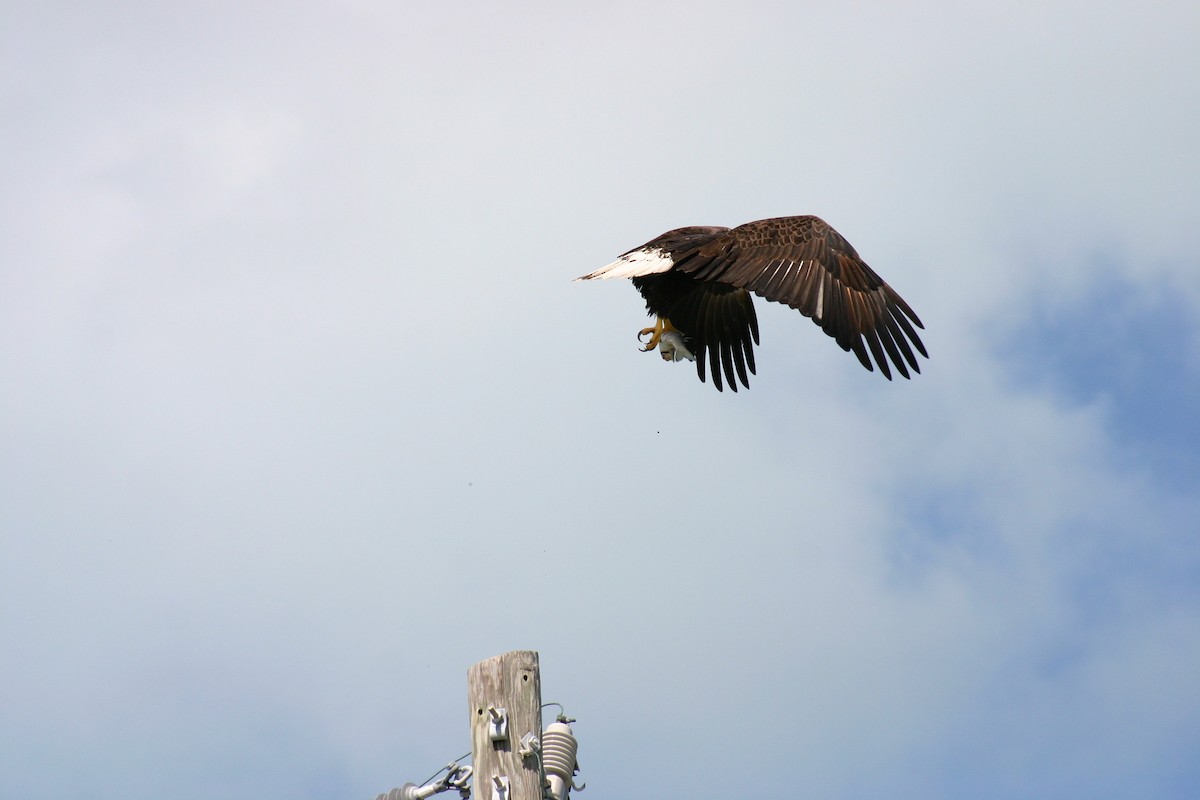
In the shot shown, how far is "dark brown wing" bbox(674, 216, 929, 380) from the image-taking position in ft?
30.0

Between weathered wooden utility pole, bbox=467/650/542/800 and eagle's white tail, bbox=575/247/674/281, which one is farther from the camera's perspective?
eagle's white tail, bbox=575/247/674/281

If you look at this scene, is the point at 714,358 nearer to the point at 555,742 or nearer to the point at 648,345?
the point at 648,345

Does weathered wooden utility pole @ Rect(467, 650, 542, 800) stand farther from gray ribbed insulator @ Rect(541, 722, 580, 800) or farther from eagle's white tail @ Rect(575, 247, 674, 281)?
eagle's white tail @ Rect(575, 247, 674, 281)

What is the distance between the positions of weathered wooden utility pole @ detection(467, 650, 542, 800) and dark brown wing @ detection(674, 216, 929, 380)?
171 inches

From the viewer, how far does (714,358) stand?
10.3 m

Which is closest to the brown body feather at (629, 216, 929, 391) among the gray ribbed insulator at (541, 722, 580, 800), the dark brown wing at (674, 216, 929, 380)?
the dark brown wing at (674, 216, 929, 380)

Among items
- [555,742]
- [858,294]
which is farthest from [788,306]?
[555,742]

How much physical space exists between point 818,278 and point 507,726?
509 centimetres

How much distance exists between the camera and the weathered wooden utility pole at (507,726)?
5.18m

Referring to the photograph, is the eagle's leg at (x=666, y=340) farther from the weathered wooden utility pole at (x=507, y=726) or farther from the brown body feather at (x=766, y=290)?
the weathered wooden utility pole at (x=507, y=726)

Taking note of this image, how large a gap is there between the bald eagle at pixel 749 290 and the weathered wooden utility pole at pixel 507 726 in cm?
431

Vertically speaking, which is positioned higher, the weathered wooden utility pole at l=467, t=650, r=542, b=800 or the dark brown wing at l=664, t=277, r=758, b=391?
the dark brown wing at l=664, t=277, r=758, b=391

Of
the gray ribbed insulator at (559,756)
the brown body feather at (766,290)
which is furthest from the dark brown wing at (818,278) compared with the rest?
the gray ribbed insulator at (559,756)

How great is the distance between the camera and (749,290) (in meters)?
9.43
